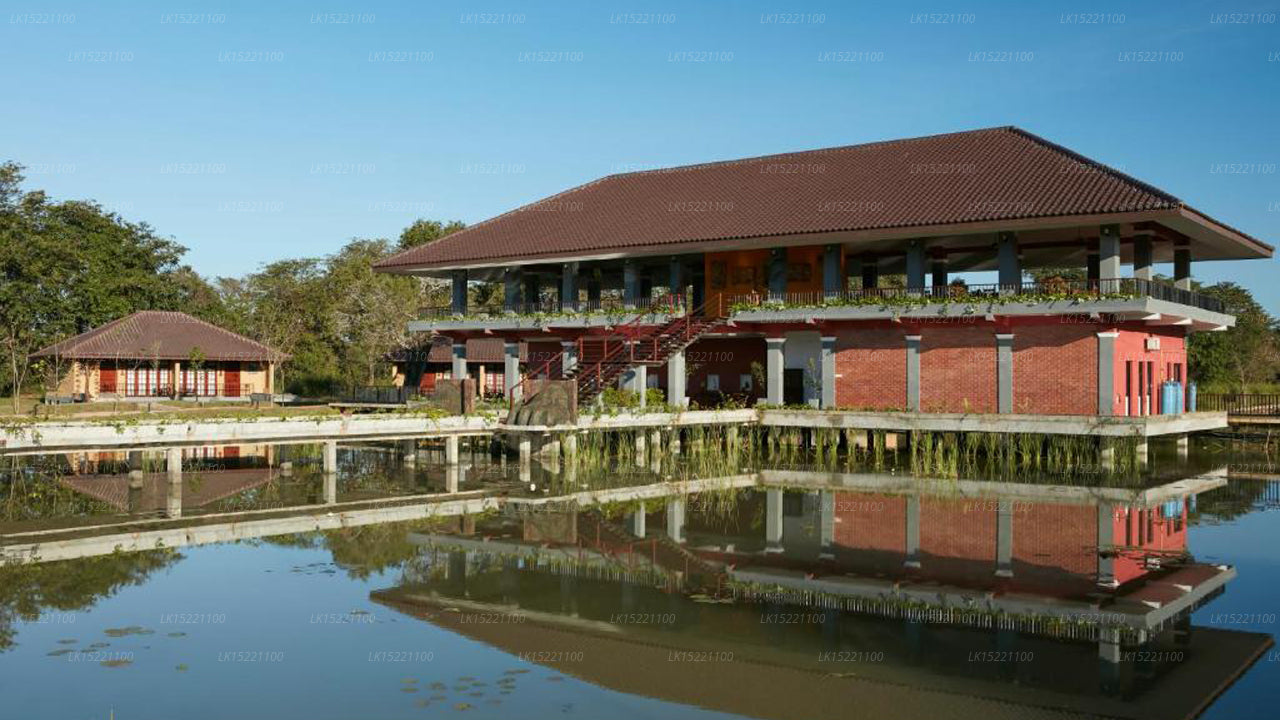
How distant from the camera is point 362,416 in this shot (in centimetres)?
2198

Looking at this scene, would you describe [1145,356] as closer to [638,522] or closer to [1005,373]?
[1005,373]

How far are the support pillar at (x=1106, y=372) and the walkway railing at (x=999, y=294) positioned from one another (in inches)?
49.1

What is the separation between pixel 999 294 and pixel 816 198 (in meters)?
6.98

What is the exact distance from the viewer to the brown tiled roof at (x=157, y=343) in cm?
4594

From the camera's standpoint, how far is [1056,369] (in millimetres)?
25922

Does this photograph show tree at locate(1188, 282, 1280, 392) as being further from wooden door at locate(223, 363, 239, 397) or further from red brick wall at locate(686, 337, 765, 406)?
wooden door at locate(223, 363, 239, 397)

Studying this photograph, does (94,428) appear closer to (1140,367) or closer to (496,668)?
(496,668)

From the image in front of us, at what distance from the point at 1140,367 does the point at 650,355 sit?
13017mm

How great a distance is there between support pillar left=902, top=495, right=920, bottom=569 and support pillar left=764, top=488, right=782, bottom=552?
1.77 m

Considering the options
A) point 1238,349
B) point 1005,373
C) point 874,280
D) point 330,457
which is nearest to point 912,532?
point 330,457

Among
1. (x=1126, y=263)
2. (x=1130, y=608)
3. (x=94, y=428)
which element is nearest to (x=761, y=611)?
(x=1130, y=608)

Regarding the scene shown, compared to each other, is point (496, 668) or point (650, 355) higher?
point (650, 355)

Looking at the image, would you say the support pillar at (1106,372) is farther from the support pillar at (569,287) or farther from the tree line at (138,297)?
the tree line at (138,297)

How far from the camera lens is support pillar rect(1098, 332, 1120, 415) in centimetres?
2502
